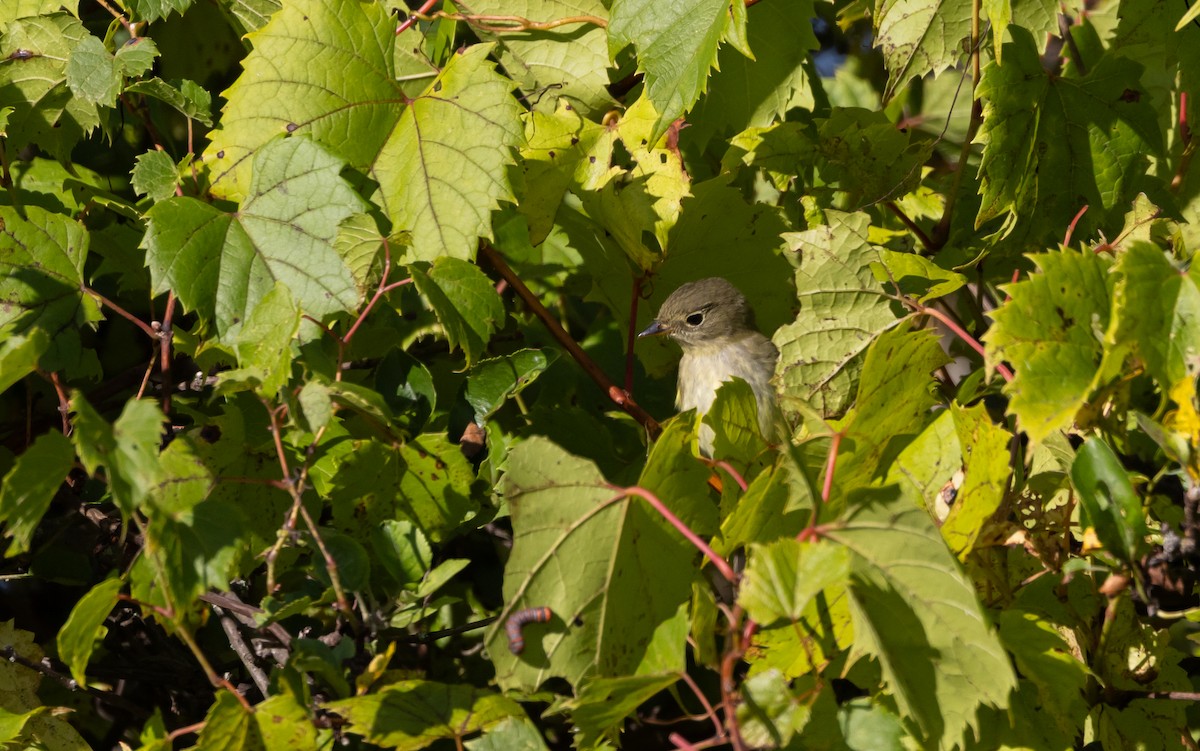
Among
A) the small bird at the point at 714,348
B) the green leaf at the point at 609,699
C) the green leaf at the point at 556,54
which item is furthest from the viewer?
the small bird at the point at 714,348

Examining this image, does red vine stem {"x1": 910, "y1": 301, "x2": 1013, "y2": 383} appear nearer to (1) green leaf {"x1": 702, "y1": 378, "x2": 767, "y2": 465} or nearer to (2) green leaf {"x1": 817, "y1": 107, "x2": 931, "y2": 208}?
(1) green leaf {"x1": 702, "y1": 378, "x2": 767, "y2": 465}

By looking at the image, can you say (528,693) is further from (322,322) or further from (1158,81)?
(1158,81)

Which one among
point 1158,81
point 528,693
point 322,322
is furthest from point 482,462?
point 1158,81

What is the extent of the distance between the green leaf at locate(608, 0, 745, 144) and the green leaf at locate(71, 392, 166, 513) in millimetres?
1257

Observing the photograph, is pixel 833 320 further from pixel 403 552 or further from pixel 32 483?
pixel 32 483

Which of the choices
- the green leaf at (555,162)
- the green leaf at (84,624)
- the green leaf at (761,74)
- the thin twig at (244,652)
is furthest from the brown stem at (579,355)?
the green leaf at (84,624)

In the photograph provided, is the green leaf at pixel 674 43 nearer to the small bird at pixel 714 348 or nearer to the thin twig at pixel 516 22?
the thin twig at pixel 516 22

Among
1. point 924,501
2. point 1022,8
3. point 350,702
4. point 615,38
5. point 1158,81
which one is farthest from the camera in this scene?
point 1158,81

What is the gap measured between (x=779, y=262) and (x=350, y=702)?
179cm

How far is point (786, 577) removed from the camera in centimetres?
167

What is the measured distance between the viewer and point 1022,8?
2.79 metres

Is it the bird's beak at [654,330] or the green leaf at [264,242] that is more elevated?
the green leaf at [264,242]

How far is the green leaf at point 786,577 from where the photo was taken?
5.39ft

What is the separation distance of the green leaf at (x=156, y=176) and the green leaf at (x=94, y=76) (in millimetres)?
171
